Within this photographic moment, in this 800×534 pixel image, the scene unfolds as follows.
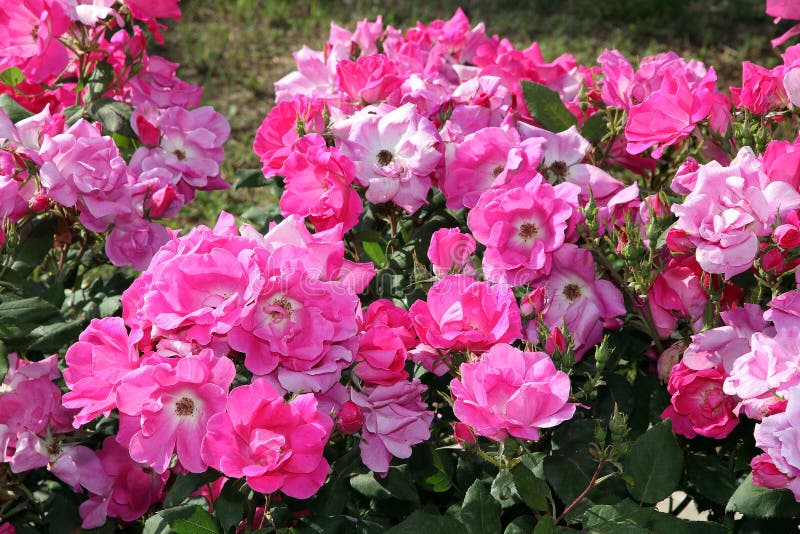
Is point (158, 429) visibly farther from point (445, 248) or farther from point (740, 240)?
point (740, 240)

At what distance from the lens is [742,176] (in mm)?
1309

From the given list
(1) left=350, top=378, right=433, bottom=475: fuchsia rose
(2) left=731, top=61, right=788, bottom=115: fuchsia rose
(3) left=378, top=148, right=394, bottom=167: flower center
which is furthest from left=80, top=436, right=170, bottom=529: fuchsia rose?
(2) left=731, top=61, right=788, bottom=115: fuchsia rose

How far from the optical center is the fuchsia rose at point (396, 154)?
1524 millimetres

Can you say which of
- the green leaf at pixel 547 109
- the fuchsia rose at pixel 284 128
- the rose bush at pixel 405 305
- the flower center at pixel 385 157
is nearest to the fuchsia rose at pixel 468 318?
the rose bush at pixel 405 305

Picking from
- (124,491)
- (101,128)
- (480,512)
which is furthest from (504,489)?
(101,128)

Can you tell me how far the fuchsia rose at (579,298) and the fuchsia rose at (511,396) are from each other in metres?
0.22

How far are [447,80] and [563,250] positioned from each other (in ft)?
1.97

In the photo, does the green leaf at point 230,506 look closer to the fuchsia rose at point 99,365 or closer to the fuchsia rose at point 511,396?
the fuchsia rose at point 99,365

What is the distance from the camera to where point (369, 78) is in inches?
66.5

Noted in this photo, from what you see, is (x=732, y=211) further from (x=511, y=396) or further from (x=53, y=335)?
(x=53, y=335)

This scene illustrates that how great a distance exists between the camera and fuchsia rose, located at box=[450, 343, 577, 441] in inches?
46.1

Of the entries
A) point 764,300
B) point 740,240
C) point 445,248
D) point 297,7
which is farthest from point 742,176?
point 297,7

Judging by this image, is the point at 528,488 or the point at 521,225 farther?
the point at 521,225

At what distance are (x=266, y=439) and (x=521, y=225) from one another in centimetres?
51
